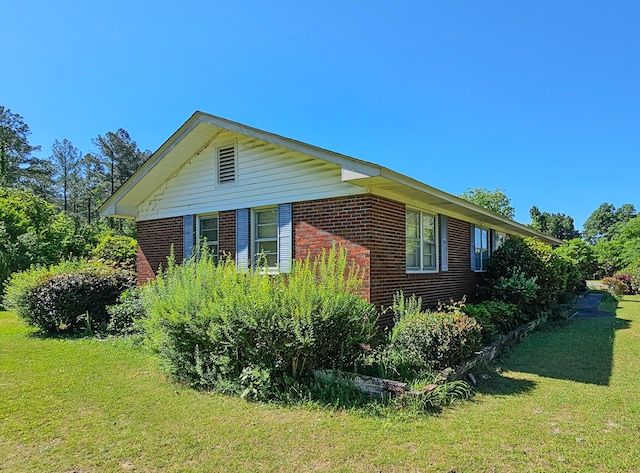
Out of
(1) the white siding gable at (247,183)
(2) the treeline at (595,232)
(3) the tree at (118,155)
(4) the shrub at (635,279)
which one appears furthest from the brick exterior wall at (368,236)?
(3) the tree at (118,155)

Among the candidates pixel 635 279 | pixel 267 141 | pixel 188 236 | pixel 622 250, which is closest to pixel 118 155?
pixel 188 236

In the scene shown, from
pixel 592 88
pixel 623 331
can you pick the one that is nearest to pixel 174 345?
pixel 623 331

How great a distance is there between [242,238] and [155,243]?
3491 millimetres

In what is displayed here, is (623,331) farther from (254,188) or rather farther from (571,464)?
(254,188)

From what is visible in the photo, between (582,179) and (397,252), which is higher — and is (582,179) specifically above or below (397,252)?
above

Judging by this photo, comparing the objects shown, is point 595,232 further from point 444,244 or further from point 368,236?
point 368,236

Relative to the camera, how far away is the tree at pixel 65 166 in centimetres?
4325

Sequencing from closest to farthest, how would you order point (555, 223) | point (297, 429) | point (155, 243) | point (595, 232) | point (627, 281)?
point (297, 429)
point (155, 243)
point (627, 281)
point (555, 223)
point (595, 232)

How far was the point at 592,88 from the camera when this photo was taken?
12.8 meters

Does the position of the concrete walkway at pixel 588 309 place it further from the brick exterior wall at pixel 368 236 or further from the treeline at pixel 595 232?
the brick exterior wall at pixel 368 236

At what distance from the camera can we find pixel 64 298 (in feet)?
31.7

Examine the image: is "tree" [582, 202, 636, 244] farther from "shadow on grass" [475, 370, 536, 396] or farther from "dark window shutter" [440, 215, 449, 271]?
"shadow on grass" [475, 370, 536, 396]

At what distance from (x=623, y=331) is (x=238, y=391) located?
993 cm

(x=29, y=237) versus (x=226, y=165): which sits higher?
(x=226, y=165)
